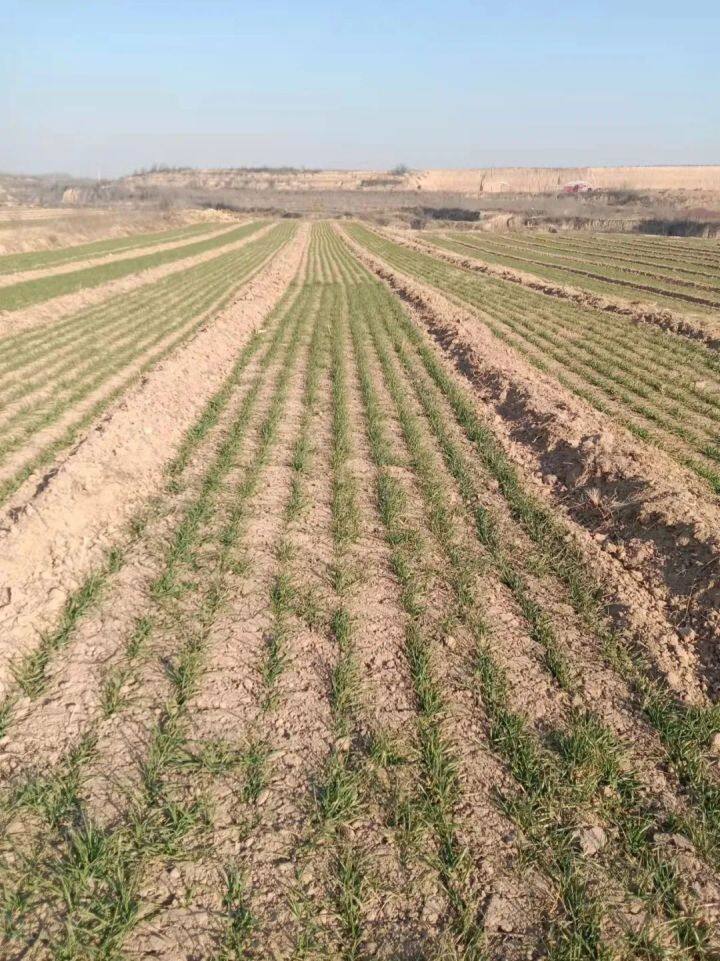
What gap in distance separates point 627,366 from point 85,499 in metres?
13.2

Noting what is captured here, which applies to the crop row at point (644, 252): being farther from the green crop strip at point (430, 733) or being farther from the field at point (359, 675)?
the green crop strip at point (430, 733)

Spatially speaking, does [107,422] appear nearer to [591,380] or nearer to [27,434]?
[27,434]

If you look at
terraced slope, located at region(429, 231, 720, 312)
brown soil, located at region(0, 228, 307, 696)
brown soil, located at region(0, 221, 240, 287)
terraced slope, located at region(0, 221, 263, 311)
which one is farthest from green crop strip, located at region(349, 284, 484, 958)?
brown soil, located at region(0, 221, 240, 287)

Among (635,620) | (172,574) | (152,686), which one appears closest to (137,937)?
(152,686)

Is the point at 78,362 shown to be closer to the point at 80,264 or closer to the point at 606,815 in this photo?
the point at 606,815

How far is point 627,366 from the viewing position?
603 inches

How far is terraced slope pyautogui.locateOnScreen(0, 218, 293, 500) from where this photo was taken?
1036 centimetres

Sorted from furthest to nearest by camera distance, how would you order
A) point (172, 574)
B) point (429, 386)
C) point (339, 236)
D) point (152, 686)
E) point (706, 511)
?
1. point (339, 236)
2. point (429, 386)
3. point (706, 511)
4. point (172, 574)
5. point (152, 686)

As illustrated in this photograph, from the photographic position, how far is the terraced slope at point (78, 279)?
81.4 feet

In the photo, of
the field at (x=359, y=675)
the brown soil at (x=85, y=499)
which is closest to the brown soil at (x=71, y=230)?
the brown soil at (x=85, y=499)

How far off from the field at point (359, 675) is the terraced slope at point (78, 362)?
0.49 ft

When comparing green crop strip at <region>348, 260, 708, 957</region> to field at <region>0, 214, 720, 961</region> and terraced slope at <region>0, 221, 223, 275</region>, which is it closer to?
field at <region>0, 214, 720, 961</region>

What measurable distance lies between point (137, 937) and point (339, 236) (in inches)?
2860

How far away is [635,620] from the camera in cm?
580
